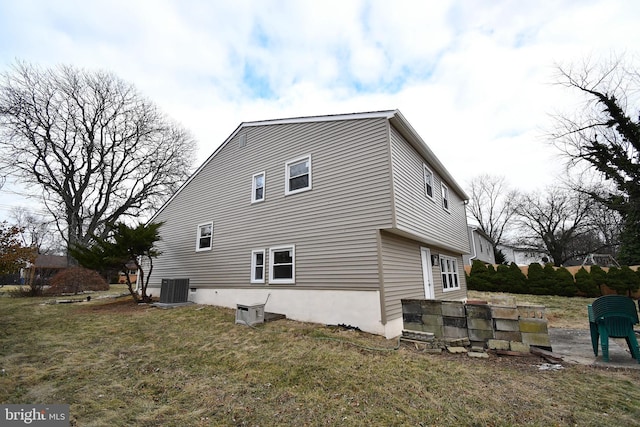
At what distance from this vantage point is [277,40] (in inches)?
380

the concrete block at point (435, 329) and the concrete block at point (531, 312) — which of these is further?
the concrete block at point (435, 329)

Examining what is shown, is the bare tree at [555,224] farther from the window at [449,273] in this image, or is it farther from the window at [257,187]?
the window at [257,187]

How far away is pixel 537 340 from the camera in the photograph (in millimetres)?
5223

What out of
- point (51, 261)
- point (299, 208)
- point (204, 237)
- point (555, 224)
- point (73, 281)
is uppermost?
point (555, 224)

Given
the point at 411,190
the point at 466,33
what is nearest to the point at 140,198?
the point at 411,190

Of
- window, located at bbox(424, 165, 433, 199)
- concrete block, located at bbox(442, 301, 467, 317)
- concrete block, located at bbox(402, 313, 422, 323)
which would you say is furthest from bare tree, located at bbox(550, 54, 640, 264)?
concrete block, located at bbox(402, 313, 422, 323)

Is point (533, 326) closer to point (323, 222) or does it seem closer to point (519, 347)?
point (519, 347)

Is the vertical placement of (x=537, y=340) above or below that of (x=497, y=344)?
above

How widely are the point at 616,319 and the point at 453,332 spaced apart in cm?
263

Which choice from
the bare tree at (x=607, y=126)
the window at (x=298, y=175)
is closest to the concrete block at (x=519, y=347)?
the window at (x=298, y=175)

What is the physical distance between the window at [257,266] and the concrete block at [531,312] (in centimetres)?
731

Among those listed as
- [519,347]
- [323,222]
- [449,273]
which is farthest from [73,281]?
[519,347]

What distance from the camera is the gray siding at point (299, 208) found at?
761 cm

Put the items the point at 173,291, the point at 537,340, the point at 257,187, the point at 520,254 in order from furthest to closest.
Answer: the point at 520,254 < the point at 173,291 < the point at 257,187 < the point at 537,340
